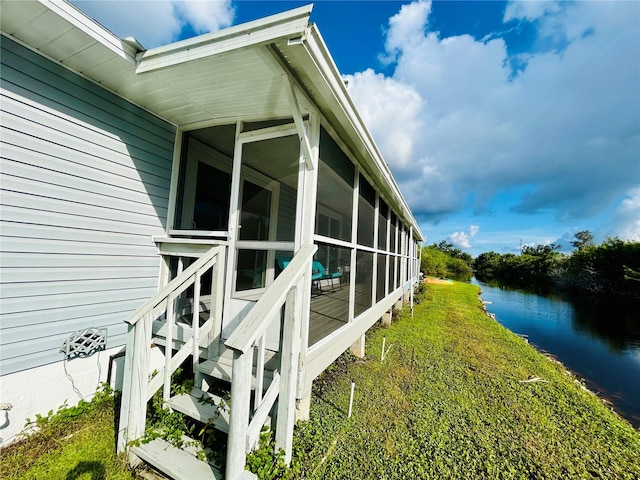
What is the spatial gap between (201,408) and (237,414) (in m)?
0.79

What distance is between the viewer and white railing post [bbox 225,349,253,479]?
1484 millimetres

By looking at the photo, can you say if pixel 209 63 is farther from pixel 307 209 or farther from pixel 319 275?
pixel 319 275

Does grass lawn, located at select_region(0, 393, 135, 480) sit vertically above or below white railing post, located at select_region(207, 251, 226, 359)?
below

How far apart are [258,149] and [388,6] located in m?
5.70

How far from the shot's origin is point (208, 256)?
250 cm

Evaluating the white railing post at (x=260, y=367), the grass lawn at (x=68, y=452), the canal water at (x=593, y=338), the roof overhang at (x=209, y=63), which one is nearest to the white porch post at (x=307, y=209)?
the roof overhang at (x=209, y=63)

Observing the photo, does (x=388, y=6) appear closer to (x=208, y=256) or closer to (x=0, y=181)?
(x=208, y=256)

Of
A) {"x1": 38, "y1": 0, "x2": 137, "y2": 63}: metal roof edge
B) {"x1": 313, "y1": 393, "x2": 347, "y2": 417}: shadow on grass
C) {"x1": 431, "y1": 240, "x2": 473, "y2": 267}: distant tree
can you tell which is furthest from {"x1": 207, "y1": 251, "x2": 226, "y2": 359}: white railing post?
{"x1": 431, "y1": 240, "x2": 473, "y2": 267}: distant tree

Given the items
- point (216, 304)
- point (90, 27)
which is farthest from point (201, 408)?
point (90, 27)

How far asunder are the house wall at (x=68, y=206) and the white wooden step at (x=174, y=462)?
1.37 meters

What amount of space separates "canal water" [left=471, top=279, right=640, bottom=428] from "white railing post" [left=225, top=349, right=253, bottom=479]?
6.49m

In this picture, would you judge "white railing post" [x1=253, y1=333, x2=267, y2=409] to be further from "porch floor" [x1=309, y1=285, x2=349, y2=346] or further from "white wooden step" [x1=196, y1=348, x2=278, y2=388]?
"porch floor" [x1=309, y1=285, x2=349, y2=346]

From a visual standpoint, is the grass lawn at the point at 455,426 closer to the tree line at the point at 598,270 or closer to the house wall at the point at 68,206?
the house wall at the point at 68,206

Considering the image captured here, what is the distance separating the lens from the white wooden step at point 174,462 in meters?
1.63
